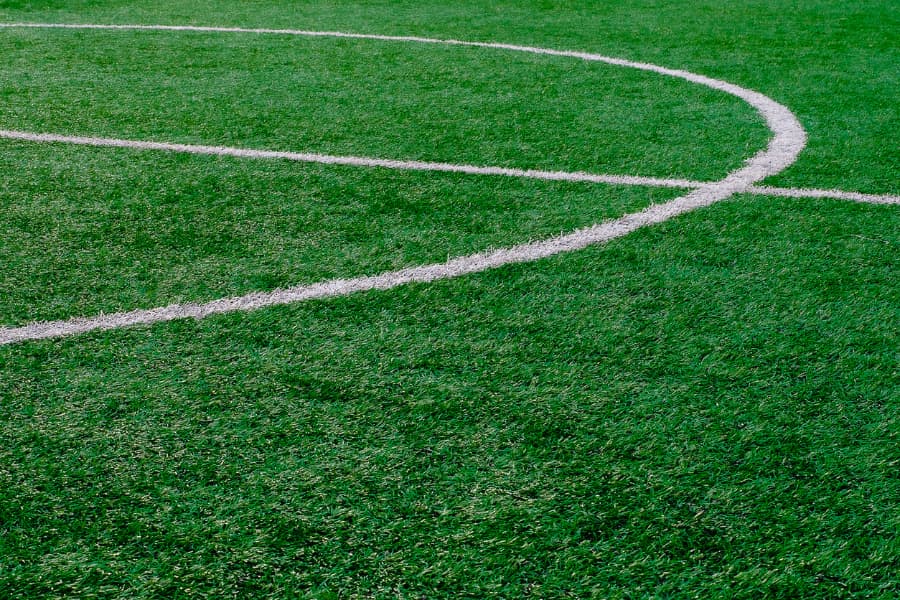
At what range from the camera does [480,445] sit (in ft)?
5.87

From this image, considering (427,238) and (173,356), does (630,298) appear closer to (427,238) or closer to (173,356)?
(427,238)

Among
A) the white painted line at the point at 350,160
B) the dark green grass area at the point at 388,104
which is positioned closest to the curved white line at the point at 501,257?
the dark green grass area at the point at 388,104

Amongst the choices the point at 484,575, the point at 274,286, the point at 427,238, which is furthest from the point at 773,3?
the point at 484,575

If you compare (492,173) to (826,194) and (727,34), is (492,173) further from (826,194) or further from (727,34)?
(727,34)

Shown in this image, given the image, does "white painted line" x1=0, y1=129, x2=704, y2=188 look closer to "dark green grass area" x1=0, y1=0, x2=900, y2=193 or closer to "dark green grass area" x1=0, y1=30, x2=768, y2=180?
"dark green grass area" x1=0, y1=30, x2=768, y2=180

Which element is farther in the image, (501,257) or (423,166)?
(423,166)

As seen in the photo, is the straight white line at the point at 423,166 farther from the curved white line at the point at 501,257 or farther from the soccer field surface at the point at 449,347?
the curved white line at the point at 501,257

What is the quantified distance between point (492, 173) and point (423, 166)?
0.28 meters

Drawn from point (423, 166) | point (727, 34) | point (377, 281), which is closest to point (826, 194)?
point (423, 166)

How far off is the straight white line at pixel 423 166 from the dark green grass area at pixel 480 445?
2.41 feet

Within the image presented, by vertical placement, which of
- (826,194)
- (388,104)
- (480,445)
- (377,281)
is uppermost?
(388,104)

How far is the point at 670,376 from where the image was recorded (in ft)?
6.66

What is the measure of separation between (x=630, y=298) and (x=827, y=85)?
Answer: 3134 mm

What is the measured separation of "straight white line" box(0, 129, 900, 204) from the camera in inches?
125
